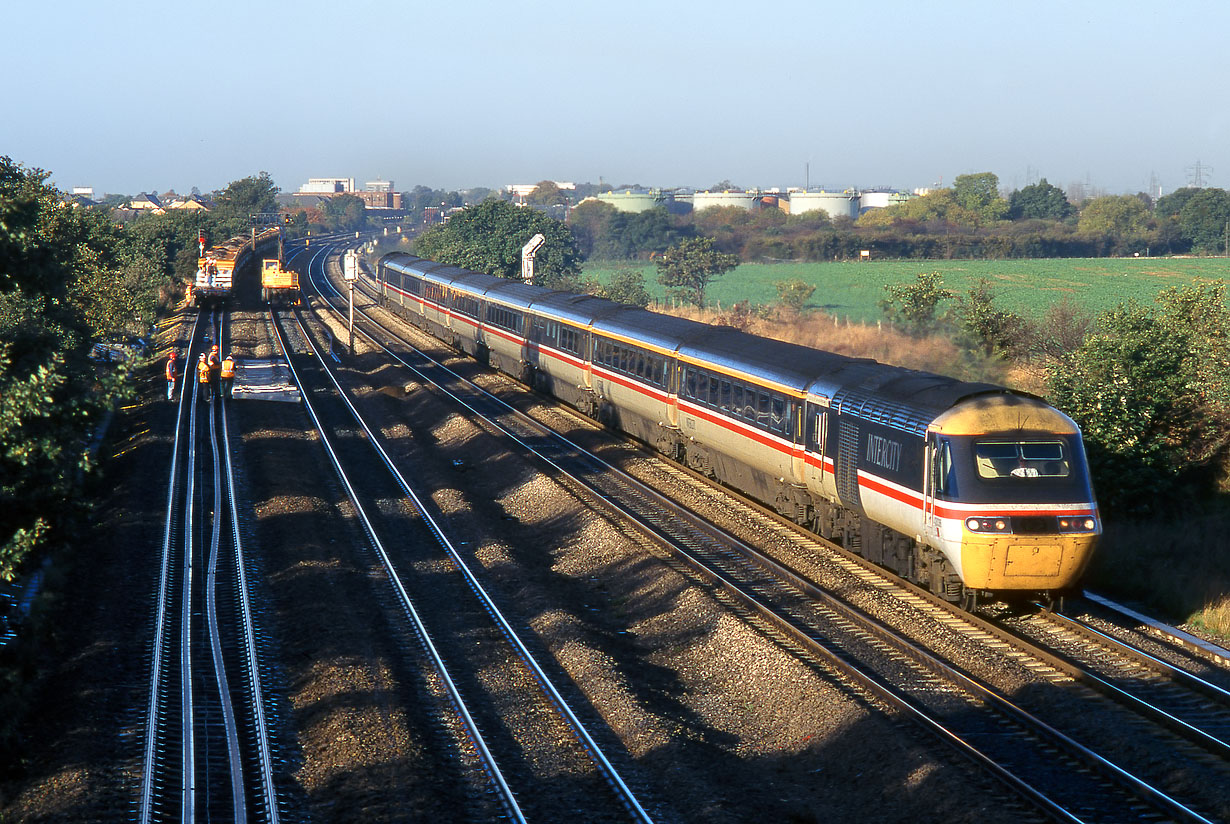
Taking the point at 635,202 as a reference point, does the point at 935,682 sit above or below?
below

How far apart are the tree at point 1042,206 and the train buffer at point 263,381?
107 meters

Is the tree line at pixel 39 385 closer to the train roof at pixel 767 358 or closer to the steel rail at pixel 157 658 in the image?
the steel rail at pixel 157 658

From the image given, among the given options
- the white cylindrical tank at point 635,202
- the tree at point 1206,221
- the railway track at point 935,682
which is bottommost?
the railway track at point 935,682

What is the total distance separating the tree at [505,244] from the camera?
257 feet

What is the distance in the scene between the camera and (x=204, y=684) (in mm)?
13141

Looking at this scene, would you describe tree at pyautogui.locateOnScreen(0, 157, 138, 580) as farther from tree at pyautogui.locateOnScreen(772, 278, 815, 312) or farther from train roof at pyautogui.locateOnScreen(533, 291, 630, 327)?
tree at pyautogui.locateOnScreen(772, 278, 815, 312)

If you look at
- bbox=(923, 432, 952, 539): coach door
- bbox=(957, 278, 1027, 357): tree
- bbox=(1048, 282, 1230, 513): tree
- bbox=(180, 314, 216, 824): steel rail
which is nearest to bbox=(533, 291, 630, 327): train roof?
bbox=(957, 278, 1027, 357): tree

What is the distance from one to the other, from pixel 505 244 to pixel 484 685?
226 ft

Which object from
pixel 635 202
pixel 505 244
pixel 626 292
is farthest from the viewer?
pixel 635 202

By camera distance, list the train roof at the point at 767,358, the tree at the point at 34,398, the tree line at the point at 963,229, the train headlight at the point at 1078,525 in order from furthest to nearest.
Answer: the tree line at the point at 963,229 < the train roof at the point at 767,358 < the train headlight at the point at 1078,525 < the tree at the point at 34,398

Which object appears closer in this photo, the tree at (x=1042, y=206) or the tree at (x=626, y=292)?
the tree at (x=626, y=292)

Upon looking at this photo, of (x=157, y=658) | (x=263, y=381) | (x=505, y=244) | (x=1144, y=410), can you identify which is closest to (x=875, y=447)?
(x=1144, y=410)

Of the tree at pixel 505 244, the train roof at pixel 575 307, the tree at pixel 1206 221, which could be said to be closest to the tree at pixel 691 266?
the tree at pixel 505 244

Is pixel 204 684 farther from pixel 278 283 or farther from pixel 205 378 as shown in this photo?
pixel 278 283
